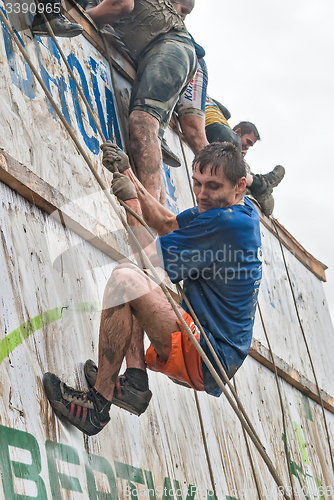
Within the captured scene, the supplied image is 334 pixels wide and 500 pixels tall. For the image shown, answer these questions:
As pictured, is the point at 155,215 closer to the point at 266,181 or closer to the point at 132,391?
the point at 132,391

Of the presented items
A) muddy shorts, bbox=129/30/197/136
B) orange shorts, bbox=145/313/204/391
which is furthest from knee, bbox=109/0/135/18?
orange shorts, bbox=145/313/204/391

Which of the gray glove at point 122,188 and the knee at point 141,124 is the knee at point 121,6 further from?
the gray glove at point 122,188

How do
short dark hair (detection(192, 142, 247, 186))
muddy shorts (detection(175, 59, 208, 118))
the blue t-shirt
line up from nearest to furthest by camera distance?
the blue t-shirt
short dark hair (detection(192, 142, 247, 186))
muddy shorts (detection(175, 59, 208, 118))

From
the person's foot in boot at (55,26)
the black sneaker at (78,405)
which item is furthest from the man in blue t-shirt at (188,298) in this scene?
the person's foot in boot at (55,26)

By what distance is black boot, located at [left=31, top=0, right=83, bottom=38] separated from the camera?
3.96 meters

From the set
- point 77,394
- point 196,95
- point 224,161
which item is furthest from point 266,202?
point 77,394

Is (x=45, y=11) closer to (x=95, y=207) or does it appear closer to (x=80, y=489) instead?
(x=95, y=207)

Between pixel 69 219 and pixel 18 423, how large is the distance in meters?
1.35

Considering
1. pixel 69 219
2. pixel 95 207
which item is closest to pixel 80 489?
pixel 69 219

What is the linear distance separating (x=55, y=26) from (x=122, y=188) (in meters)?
1.39

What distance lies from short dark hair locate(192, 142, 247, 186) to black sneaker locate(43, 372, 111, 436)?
1.28 metres

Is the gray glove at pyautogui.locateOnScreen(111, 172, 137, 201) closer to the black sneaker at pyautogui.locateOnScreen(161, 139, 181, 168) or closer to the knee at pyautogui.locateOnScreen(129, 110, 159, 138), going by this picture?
the knee at pyautogui.locateOnScreen(129, 110, 159, 138)

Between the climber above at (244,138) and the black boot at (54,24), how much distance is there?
2858 mm

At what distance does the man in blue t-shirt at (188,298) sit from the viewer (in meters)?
3.01
